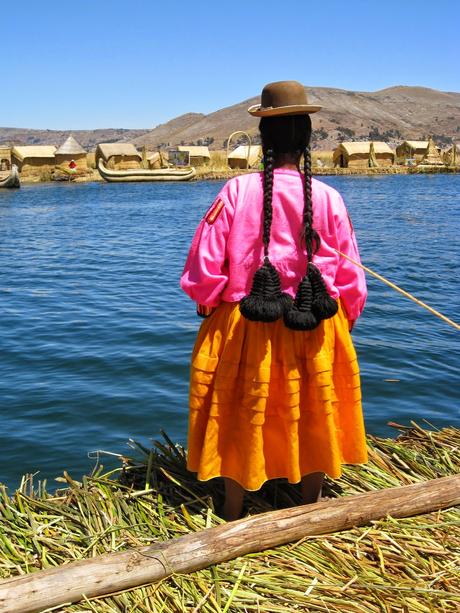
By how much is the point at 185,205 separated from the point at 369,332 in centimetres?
2271

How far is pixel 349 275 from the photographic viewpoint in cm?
305

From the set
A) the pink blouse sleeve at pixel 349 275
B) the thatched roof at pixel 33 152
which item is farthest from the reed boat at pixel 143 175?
the pink blouse sleeve at pixel 349 275

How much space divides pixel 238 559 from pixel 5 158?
48.4 metres

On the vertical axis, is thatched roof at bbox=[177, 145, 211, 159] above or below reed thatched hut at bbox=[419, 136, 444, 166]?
above

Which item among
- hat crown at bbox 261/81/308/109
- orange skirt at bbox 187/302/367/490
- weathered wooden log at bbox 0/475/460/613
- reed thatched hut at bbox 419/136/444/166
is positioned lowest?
weathered wooden log at bbox 0/475/460/613

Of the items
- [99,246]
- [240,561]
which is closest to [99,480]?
[240,561]

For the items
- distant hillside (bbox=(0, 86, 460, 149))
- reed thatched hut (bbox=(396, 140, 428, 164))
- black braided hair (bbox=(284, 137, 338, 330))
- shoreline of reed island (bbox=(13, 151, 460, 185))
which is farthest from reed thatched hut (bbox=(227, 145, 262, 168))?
distant hillside (bbox=(0, 86, 460, 149))

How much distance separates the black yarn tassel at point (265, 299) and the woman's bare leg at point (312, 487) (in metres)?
0.83

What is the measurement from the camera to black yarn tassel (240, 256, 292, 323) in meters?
2.80

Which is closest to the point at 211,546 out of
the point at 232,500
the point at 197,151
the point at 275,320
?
the point at 232,500

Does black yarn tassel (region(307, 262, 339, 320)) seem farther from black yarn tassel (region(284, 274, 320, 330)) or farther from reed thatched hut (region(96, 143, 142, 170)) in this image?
reed thatched hut (region(96, 143, 142, 170))

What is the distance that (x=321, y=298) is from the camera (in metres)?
2.86

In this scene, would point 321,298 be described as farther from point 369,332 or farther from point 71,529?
point 369,332

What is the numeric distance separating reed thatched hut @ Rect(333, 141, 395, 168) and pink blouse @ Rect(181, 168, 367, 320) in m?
52.4
